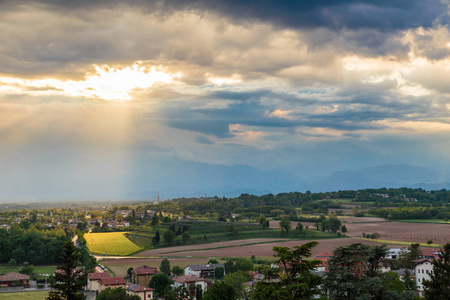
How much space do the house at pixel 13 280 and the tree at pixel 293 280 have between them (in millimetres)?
52466

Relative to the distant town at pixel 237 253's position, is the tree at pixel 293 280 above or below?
above

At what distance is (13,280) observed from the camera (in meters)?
69.3

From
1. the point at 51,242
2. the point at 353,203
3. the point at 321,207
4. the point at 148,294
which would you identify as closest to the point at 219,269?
the point at 148,294

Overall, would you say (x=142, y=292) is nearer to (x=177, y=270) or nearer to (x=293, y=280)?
(x=177, y=270)

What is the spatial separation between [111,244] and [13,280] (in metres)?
44.6

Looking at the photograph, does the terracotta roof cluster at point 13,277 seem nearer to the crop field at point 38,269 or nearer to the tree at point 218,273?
the crop field at point 38,269

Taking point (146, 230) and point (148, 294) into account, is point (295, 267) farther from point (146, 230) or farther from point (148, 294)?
point (146, 230)

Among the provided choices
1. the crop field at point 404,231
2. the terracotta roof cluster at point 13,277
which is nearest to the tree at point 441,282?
the terracotta roof cluster at point 13,277

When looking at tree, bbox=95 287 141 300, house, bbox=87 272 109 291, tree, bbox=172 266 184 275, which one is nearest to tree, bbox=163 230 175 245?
tree, bbox=172 266 184 275

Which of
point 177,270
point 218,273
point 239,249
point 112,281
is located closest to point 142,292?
point 112,281

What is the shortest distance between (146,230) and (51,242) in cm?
3878

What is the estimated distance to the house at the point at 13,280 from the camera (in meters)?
69.3

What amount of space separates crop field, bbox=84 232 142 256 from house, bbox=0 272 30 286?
32.3m

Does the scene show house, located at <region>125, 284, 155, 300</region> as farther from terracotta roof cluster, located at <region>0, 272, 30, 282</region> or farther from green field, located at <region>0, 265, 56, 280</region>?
green field, located at <region>0, 265, 56, 280</region>
